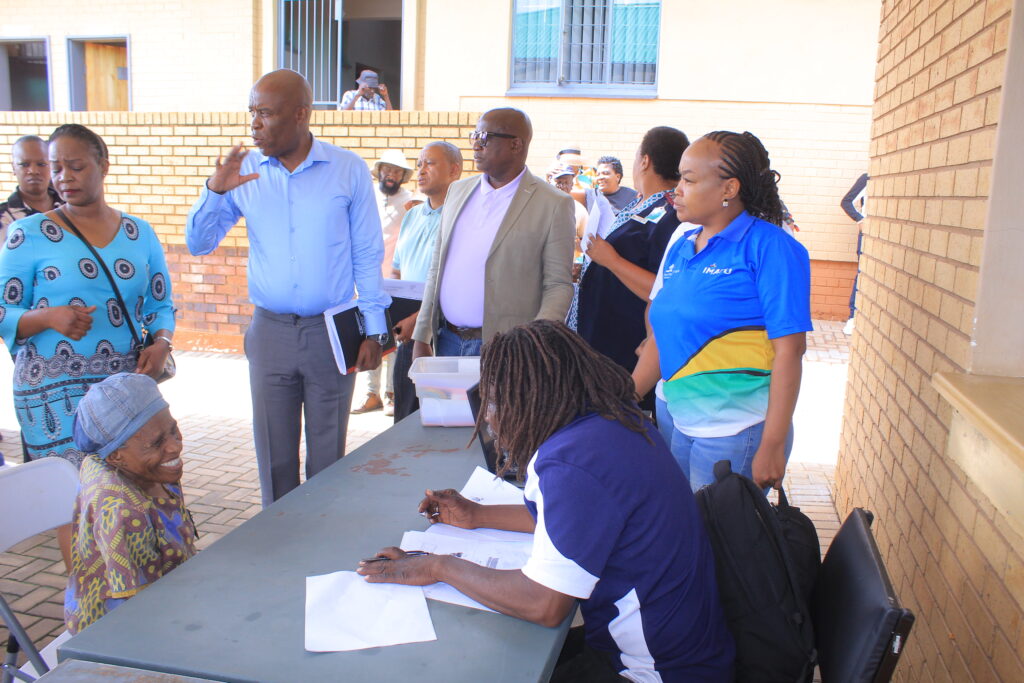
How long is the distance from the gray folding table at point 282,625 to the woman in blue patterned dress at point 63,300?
1.44 metres

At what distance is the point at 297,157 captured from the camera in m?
3.22

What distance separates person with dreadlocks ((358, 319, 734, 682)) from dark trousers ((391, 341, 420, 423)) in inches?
82.7

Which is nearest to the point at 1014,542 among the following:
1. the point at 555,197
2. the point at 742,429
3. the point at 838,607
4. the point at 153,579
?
the point at 838,607

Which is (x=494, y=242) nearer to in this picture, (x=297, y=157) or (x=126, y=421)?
(x=297, y=157)

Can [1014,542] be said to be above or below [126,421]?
below

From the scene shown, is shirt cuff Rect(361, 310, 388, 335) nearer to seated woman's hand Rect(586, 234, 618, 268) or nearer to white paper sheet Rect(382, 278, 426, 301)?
white paper sheet Rect(382, 278, 426, 301)

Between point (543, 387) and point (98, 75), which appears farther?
point (98, 75)

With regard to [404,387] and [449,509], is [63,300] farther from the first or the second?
[449,509]

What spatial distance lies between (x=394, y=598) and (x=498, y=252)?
2.04 m

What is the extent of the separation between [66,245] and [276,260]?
2.52 ft

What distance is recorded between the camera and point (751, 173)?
7.86ft

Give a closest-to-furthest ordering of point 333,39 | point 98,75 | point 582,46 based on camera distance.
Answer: point 582,46 < point 98,75 < point 333,39

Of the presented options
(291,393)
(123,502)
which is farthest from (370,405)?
(123,502)

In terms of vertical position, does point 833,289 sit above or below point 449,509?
below
